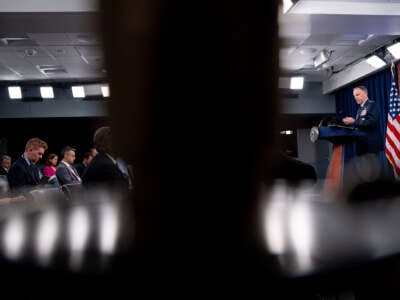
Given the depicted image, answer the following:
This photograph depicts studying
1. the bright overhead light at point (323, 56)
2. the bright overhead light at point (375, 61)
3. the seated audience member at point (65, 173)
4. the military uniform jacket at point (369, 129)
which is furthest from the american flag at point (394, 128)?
the seated audience member at point (65, 173)

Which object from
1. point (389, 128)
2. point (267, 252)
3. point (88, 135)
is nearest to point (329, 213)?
point (267, 252)

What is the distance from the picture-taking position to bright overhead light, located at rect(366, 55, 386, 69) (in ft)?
18.6

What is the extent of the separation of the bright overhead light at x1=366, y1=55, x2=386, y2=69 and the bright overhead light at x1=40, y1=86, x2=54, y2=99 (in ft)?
17.6

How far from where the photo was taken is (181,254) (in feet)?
0.57

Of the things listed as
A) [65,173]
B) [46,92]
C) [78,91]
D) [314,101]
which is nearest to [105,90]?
[65,173]

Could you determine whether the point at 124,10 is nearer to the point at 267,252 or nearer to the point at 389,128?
the point at 267,252

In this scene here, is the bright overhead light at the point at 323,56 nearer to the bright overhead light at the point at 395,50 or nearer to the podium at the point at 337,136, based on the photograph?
the bright overhead light at the point at 395,50

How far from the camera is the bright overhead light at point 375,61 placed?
223 inches

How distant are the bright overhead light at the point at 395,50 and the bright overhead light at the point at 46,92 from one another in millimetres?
5591

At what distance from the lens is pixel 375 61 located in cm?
576

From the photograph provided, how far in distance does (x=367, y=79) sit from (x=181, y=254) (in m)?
7.16

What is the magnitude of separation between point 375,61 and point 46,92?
5509mm

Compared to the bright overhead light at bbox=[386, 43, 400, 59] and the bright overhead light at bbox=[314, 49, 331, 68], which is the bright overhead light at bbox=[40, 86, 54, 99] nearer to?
the bright overhead light at bbox=[314, 49, 331, 68]

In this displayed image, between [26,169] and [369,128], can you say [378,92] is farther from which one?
[26,169]
